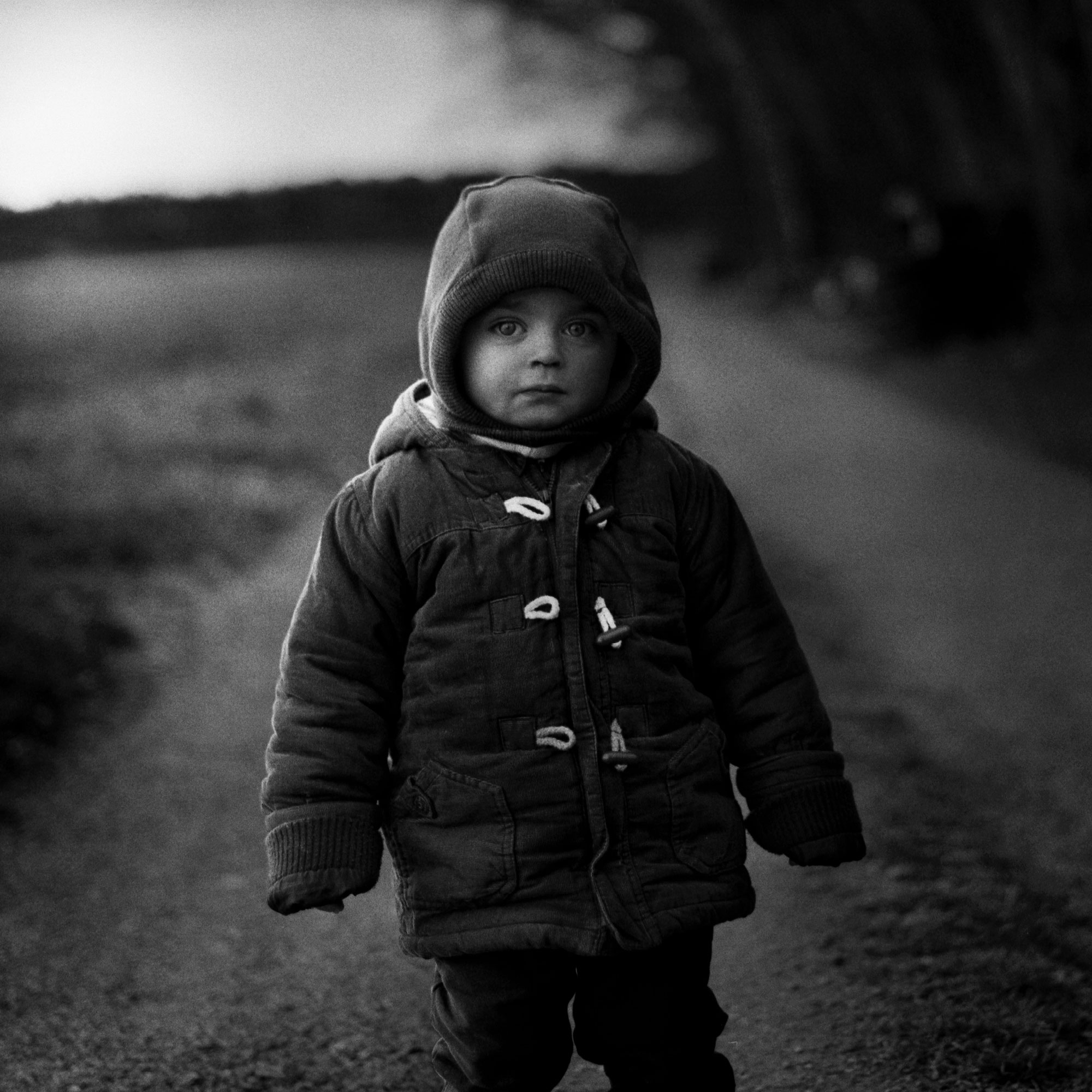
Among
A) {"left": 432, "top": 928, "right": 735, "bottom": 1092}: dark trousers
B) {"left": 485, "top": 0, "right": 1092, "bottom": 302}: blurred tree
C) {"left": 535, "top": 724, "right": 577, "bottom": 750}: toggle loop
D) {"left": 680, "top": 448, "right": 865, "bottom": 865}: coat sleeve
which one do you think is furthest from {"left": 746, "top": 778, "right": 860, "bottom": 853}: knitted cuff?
{"left": 485, "top": 0, "right": 1092, "bottom": 302}: blurred tree

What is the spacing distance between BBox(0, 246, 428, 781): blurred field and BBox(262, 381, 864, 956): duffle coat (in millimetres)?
2387

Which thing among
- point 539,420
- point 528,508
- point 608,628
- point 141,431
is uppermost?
point 539,420

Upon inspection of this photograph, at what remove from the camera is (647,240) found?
3409cm

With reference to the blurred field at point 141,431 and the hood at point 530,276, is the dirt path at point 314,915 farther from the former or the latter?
the hood at point 530,276

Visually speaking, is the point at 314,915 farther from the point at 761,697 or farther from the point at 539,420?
the point at 539,420

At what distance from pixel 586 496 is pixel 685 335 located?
14301 millimetres

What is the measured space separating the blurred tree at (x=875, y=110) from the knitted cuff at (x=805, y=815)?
9.15m

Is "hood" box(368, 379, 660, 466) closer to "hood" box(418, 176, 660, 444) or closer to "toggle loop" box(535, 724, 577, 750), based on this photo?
"hood" box(418, 176, 660, 444)

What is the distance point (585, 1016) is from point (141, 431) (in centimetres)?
834

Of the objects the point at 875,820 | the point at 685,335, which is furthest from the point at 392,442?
the point at 685,335

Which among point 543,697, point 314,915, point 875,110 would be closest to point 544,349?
point 543,697

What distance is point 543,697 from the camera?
219 cm

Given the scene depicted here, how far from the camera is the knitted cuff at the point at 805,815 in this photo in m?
2.30

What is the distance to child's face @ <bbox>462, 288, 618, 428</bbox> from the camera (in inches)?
89.4
